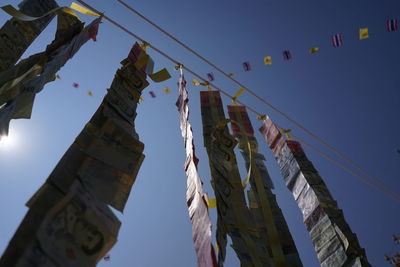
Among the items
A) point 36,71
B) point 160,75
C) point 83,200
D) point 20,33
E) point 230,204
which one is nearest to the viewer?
point 83,200

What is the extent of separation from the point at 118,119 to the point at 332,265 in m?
2.33

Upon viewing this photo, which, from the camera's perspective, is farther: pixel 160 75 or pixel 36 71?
pixel 160 75

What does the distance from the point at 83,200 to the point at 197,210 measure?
89 centimetres

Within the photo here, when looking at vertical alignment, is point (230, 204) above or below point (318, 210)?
below

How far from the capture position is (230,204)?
7.53ft

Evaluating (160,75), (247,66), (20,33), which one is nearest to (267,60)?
(247,66)

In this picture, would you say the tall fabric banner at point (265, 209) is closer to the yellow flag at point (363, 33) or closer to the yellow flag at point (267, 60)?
the yellow flag at point (267, 60)

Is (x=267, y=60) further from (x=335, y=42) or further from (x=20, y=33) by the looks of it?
(x=20, y=33)

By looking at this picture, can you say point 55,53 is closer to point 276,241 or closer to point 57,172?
point 57,172

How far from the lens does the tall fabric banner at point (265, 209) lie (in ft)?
7.38

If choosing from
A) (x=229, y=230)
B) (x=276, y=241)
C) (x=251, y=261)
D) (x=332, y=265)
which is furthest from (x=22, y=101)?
(x=332, y=265)

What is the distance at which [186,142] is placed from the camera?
115 inches

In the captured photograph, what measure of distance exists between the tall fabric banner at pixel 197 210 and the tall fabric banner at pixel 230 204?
0.11 metres

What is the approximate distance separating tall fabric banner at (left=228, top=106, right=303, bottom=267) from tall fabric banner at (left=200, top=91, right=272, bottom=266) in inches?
5.2
